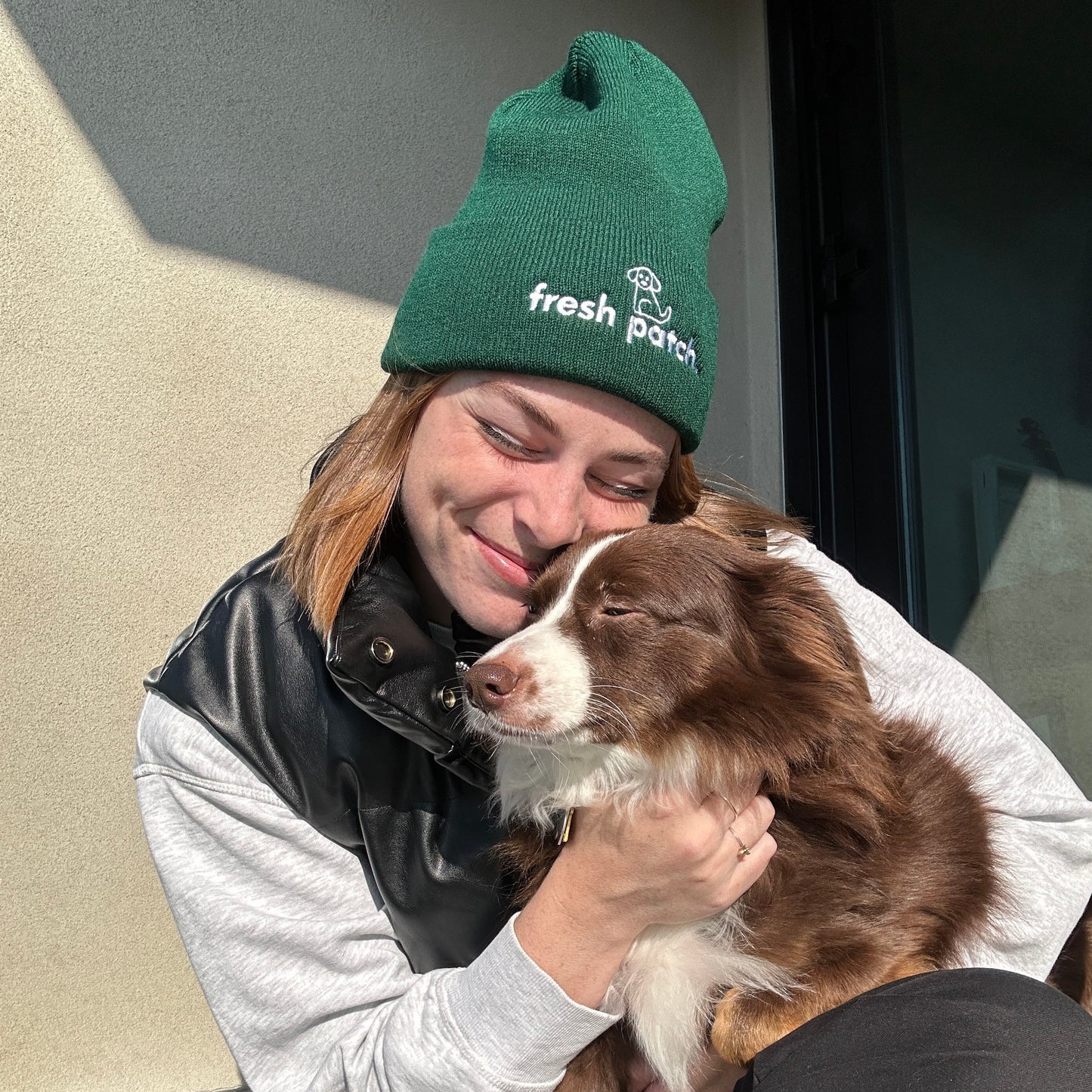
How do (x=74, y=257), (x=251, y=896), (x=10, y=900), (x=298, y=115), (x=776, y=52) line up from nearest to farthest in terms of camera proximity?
1. (x=251, y=896)
2. (x=10, y=900)
3. (x=74, y=257)
4. (x=298, y=115)
5. (x=776, y=52)

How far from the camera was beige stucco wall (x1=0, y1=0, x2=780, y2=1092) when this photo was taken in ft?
8.15

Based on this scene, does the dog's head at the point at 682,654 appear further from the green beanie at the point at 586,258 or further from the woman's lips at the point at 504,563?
the green beanie at the point at 586,258

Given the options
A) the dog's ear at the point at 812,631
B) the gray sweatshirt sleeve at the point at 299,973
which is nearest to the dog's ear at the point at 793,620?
the dog's ear at the point at 812,631

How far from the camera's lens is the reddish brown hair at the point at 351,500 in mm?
1722

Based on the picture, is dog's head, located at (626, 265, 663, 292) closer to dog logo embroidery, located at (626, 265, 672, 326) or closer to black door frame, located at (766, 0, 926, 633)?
dog logo embroidery, located at (626, 265, 672, 326)

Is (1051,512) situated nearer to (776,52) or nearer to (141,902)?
(776,52)

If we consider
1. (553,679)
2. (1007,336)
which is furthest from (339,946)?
(1007,336)

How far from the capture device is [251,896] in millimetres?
1644

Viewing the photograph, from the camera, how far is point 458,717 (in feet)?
5.53

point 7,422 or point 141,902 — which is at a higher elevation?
point 7,422

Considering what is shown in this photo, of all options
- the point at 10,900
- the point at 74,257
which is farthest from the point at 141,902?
the point at 74,257

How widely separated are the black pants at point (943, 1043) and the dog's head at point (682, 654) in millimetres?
419

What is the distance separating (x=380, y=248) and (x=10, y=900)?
2236 millimetres

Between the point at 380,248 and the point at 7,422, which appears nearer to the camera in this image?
the point at 7,422
